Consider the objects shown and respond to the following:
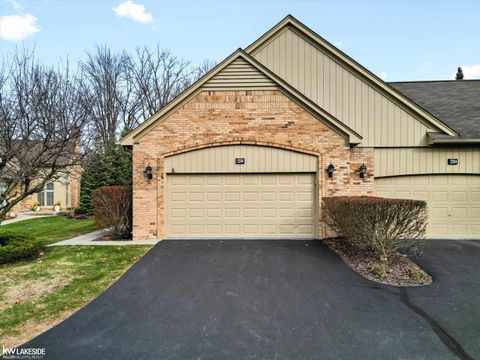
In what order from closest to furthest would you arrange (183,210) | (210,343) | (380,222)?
(210,343) < (380,222) < (183,210)

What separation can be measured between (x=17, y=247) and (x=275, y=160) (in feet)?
25.2

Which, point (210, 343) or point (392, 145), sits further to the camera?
point (392, 145)

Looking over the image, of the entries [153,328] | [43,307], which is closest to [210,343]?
[153,328]

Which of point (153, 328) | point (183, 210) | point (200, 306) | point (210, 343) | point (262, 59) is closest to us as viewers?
point (210, 343)

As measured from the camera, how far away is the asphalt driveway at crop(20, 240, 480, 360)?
3654mm

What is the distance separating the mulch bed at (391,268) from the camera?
19.5 feet

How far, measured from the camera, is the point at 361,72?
10.2 meters

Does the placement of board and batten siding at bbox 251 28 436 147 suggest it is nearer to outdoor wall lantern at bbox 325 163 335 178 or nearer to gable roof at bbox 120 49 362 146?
gable roof at bbox 120 49 362 146

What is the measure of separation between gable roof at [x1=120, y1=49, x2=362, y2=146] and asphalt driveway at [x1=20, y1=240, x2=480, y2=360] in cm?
425

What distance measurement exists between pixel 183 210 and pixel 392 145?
7577 millimetres

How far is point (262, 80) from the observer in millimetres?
9312

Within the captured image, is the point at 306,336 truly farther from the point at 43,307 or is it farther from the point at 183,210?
the point at 183,210

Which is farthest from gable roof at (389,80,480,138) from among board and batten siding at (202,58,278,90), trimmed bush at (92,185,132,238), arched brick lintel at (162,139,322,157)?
trimmed bush at (92,185,132,238)

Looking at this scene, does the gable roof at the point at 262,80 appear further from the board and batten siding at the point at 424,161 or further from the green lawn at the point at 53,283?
the green lawn at the point at 53,283
